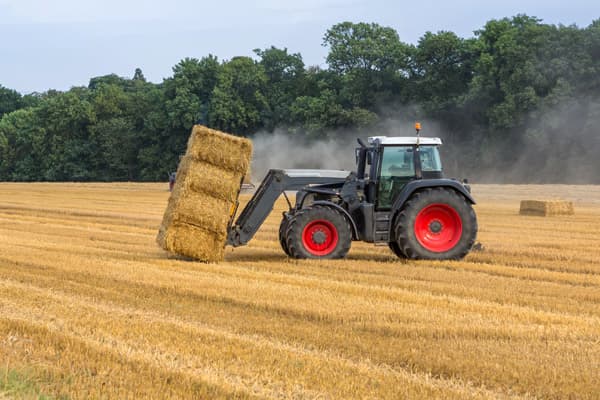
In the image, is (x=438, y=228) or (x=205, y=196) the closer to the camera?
(x=205, y=196)

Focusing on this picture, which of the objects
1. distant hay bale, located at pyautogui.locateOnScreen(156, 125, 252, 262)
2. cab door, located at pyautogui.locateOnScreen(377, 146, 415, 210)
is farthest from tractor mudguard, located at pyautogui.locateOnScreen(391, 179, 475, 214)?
distant hay bale, located at pyautogui.locateOnScreen(156, 125, 252, 262)

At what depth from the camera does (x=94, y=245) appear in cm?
1694

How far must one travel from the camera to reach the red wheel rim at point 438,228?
47.1ft

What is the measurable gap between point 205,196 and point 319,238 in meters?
1.90

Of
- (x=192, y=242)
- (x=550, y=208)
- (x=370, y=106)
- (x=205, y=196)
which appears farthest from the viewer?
(x=370, y=106)

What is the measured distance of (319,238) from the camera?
1418cm

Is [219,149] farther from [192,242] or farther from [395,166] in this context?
[395,166]

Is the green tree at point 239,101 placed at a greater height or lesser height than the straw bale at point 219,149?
greater

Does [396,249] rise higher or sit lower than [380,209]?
lower

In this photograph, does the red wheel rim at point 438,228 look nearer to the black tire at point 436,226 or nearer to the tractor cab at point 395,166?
the black tire at point 436,226

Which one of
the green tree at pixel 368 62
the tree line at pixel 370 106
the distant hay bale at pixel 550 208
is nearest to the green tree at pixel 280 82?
the tree line at pixel 370 106

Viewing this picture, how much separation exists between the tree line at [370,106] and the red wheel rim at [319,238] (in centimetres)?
3757

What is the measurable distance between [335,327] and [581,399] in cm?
280

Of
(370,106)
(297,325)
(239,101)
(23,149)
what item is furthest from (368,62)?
(297,325)
